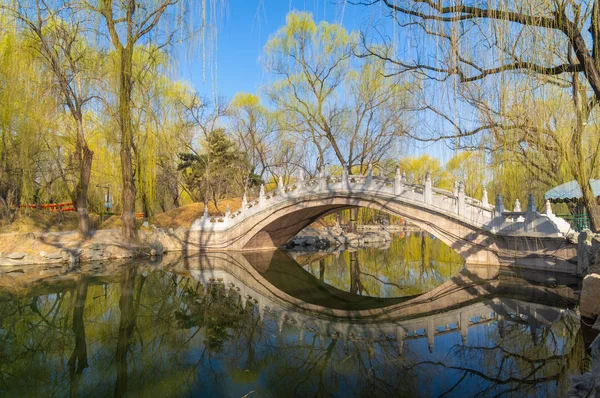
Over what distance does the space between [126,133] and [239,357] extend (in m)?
9.81

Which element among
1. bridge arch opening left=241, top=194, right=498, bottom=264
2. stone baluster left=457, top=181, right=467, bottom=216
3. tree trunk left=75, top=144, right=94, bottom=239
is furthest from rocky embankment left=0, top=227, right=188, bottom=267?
stone baluster left=457, top=181, right=467, bottom=216

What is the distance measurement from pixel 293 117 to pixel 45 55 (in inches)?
443

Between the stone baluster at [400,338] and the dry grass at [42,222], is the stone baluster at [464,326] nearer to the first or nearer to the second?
the stone baluster at [400,338]

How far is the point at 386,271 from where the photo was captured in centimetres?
1277

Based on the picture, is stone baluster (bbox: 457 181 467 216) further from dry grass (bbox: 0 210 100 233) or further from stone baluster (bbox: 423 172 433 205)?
dry grass (bbox: 0 210 100 233)

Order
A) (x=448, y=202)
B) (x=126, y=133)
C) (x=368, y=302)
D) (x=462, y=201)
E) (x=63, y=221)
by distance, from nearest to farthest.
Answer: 1. (x=368, y=302)
2. (x=462, y=201)
3. (x=448, y=202)
4. (x=126, y=133)
5. (x=63, y=221)

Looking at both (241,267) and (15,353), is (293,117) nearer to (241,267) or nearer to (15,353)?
(241,267)

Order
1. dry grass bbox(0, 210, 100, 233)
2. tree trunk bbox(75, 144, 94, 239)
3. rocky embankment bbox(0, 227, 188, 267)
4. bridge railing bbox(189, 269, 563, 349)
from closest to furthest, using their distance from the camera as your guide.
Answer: bridge railing bbox(189, 269, 563, 349)
rocky embankment bbox(0, 227, 188, 267)
tree trunk bbox(75, 144, 94, 239)
dry grass bbox(0, 210, 100, 233)

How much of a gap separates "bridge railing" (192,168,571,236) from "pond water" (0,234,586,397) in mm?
1350

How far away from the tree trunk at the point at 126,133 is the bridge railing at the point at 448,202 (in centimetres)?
466

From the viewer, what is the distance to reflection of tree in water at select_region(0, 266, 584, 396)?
13.9ft

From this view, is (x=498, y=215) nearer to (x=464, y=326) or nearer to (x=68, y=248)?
(x=464, y=326)

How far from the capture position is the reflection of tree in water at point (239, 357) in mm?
4223

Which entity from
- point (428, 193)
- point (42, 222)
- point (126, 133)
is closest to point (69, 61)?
point (126, 133)
